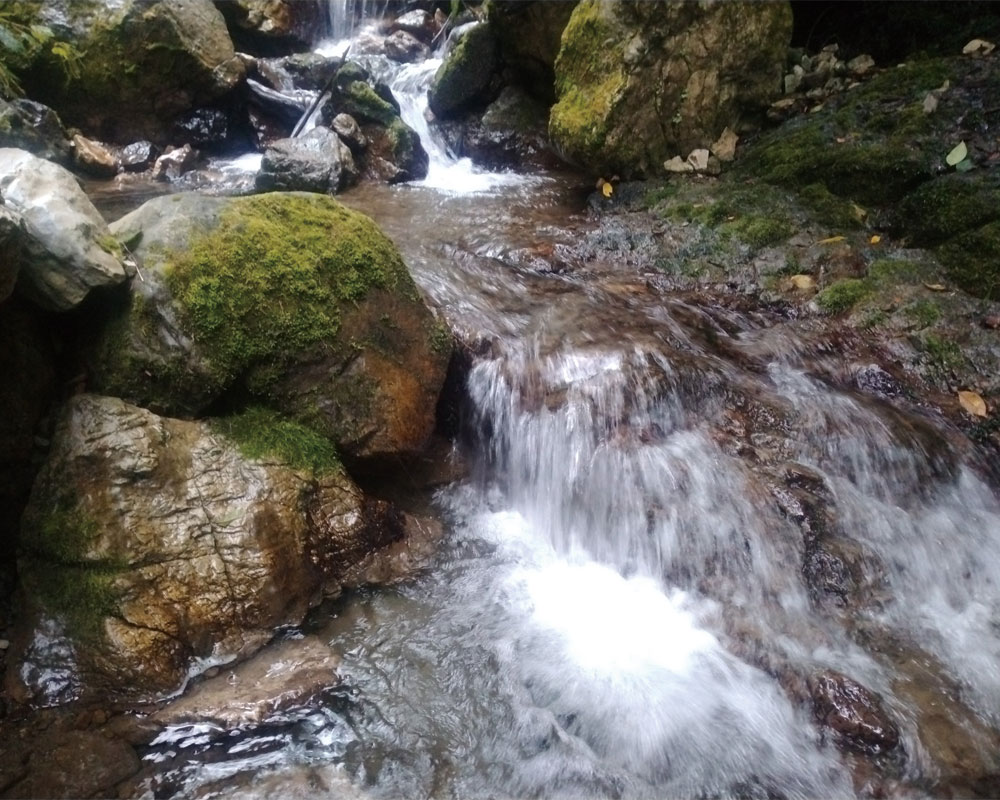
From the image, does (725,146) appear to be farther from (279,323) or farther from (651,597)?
(279,323)

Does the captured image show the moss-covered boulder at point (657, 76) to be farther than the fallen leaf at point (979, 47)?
Yes

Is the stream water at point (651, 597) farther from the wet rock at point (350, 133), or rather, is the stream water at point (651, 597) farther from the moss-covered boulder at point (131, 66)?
the moss-covered boulder at point (131, 66)

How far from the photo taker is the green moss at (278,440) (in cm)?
359

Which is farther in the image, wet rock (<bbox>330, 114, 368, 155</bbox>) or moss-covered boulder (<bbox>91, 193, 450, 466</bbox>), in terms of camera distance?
wet rock (<bbox>330, 114, 368, 155</bbox>)

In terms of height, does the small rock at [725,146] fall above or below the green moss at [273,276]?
above

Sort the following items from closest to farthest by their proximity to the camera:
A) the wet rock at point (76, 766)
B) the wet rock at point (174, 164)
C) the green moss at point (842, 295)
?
1. the wet rock at point (76, 766)
2. the green moss at point (842, 295)
3. the wet rock at point (174, 164)

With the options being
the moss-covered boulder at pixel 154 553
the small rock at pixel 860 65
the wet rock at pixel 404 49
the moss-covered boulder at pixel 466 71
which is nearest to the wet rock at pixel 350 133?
the moss-covered boulder at pixel 466 71

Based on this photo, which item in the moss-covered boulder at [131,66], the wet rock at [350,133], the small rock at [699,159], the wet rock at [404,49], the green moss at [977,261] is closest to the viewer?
the green moss at [977,261]

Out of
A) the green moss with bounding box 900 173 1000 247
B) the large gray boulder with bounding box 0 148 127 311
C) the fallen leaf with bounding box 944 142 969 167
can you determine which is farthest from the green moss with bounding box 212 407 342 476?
the fallen leaf with bounding box 944 142 969 167

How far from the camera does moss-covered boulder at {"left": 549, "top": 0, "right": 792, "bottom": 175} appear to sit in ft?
24.0

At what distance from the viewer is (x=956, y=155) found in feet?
19.4

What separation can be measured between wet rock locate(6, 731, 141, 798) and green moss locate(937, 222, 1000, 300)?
6.26m

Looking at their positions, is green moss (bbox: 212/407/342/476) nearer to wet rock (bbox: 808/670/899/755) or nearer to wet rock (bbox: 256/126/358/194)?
wet rock (bbox: 808/670/899/755)

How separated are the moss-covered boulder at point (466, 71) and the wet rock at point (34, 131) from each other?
520 centimetres
